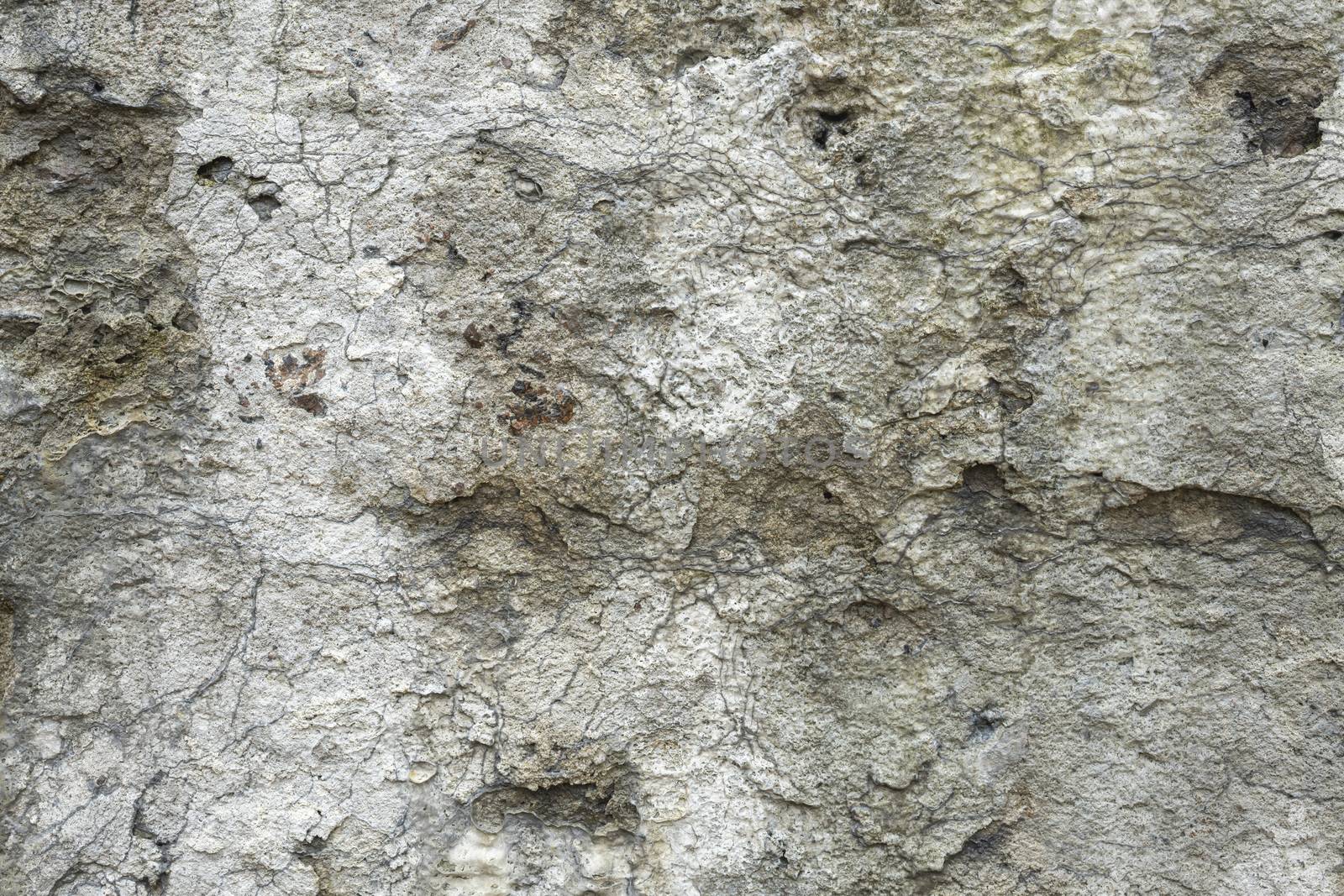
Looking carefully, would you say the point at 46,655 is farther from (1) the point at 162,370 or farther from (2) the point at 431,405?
(2) the point at 431,405

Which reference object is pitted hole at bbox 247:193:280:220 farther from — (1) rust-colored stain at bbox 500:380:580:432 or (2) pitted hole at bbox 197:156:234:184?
(1) rust-colored stain at bbox 500:380:580:432

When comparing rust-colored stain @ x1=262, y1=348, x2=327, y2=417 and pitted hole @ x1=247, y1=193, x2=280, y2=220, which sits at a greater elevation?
pitted hole @ x1=247, y1=193, x2=280, y2=220

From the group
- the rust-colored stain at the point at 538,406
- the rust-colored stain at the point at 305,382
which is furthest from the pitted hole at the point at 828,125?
the rust-colored stain at the point at 305,382

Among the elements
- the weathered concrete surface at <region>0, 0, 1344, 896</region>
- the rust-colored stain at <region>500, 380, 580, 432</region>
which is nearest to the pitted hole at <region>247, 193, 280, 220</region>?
the weathered concrete surface at <region>0, 0, 1344, 896</region>

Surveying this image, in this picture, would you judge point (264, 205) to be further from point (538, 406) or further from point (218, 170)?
point (538, 406)

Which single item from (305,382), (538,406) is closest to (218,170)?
(305,382)

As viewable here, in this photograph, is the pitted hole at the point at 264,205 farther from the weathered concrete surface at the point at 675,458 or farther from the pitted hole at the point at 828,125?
the pitted hole at the point at 828,125

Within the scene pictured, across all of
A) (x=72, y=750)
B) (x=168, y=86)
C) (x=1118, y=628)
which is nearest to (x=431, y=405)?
(x=168, y=86)

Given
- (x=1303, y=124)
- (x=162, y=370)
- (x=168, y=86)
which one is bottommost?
(x=162, y=370)
